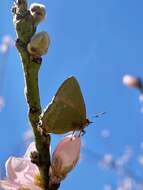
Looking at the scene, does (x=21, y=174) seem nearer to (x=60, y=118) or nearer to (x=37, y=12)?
(x=60, y=118)

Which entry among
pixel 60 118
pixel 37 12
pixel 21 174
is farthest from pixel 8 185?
pixel 37 12

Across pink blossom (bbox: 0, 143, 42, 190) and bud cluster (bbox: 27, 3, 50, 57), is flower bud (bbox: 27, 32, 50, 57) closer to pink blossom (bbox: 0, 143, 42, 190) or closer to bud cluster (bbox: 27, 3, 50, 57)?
bud cluster (bbox: 27, 3, 50, 57)

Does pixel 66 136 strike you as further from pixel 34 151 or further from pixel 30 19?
pixel 30 19

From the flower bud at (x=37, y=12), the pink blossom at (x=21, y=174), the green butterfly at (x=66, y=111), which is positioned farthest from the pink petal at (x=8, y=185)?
the flower bud at (x=37, y=12)

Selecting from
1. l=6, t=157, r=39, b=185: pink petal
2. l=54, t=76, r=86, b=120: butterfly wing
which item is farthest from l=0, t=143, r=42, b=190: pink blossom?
l=54, t=76, r=86, b=120: butterfly wing

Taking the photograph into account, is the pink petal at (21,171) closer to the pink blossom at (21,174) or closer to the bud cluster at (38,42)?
the pink blossom at (21,174)

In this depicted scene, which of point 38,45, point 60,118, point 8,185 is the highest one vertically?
point 38,45

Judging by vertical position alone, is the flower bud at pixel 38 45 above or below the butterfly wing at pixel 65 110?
above

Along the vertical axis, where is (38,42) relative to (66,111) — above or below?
above
